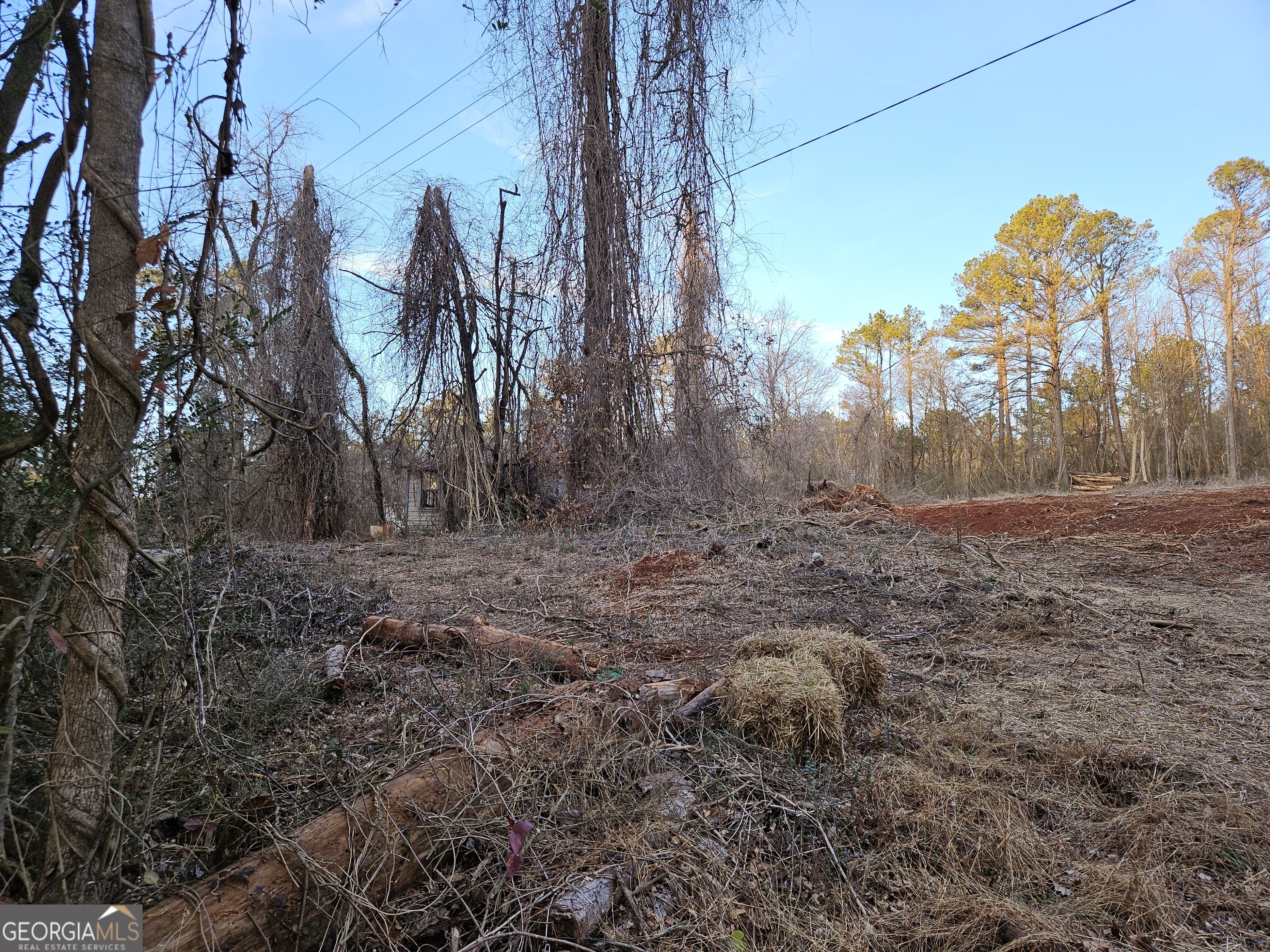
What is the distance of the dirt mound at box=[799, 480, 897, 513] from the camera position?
36.1 feet

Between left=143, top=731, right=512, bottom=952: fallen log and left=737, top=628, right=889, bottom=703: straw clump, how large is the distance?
168 cm

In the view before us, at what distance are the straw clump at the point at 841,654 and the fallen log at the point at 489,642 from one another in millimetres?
916

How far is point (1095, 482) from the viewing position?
21.6 metres

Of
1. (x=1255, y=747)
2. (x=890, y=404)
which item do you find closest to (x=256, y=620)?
(x=1255, y=747)

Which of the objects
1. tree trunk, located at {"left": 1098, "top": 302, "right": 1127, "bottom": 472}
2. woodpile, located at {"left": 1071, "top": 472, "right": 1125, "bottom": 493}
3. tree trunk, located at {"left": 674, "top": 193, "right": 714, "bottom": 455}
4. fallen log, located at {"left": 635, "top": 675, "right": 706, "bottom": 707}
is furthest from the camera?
tree trunk, located at {"left": 1098, "top": 302, "right": 1127, "bottom": 472}

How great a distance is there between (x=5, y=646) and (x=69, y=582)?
0.17 meters

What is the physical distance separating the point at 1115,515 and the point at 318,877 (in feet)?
37.1

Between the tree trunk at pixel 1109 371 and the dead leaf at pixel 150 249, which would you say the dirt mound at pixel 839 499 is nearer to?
the dead leaf at pixel 150 249

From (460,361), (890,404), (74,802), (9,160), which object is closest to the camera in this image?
(74,802)

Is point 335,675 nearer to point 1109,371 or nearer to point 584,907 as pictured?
point 584,907

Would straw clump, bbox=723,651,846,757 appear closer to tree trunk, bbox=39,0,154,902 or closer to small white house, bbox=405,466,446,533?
tree trunk, bbox=39,0,154,902

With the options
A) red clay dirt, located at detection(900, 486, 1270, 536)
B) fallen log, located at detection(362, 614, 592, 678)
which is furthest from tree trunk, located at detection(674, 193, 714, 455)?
fallen log, located at detection(362, 614, 592, 678)

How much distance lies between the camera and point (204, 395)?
72.9 inches

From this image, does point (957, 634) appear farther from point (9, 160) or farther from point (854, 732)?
point (9, 160)
